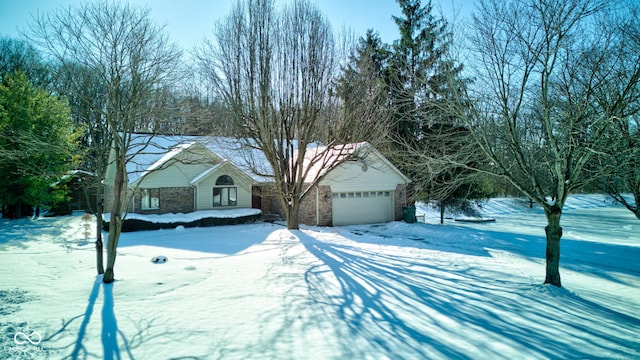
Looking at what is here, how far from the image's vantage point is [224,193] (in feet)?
66.5

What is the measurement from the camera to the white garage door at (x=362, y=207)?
19281mm

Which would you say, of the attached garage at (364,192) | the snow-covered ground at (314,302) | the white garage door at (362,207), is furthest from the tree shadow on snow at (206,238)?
the white garage door at (362,207)

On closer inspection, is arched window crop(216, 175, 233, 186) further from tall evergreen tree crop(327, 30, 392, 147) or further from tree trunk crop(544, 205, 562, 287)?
tree trunk crop(544, 205, 562, 287)

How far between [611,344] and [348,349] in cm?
375

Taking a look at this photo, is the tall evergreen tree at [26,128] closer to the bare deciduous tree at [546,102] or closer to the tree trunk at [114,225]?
the tree trunk at [114,225]

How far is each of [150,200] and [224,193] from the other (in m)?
3.85

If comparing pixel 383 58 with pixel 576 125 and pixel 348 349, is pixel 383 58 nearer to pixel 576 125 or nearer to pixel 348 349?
pixel 576 125

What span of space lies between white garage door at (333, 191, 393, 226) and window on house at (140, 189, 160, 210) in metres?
9.44

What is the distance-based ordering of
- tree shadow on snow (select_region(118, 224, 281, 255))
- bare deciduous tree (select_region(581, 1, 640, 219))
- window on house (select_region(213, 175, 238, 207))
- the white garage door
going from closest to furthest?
1. bare deciduous tree (select_region(581, 1, 640, 219))
2. tree shadow on snow (select_region(118, 224, 281, 255))
3. the white garage door
4. window on house (select_region(213, 175, 238, 207))

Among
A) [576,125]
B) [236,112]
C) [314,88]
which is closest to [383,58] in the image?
[314,88]

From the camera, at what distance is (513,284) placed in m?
8.14

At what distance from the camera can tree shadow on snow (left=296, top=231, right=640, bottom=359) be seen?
15.8ft

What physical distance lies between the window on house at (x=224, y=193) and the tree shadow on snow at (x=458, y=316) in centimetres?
1200

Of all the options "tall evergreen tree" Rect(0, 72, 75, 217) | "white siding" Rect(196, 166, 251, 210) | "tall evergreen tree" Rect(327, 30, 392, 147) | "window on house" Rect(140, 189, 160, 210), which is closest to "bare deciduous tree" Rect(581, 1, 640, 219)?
"tall evergreen tree" Rect(327, 30, 392, 147)
